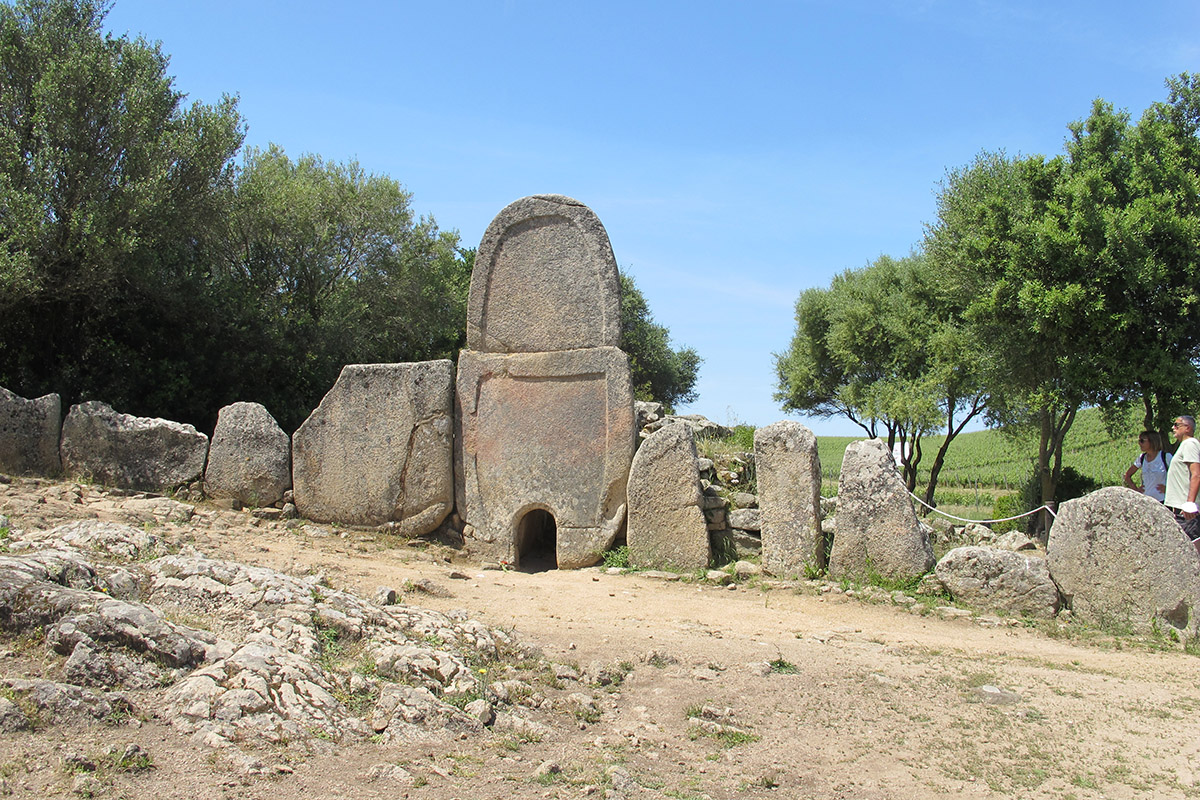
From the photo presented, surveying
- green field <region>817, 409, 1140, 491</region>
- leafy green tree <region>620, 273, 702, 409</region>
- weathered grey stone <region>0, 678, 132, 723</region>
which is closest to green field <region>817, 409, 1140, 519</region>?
green field <region>817, 409, 1140, 491</region>

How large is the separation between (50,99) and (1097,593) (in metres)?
14.0

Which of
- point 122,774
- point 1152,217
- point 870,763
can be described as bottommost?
point 870,763

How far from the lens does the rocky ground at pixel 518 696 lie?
156 inches

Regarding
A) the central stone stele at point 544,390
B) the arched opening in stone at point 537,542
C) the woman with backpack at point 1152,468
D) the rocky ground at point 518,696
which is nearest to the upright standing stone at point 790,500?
the rocky ground at point 518,696

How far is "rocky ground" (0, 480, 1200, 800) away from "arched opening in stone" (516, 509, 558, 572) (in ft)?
8.97

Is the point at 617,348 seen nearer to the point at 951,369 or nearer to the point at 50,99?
the point at 50,99

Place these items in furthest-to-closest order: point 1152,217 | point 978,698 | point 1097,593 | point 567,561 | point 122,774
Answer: point 1152,217 < point 567,561 < point 1097,593 < point 978,698 < point 122,774

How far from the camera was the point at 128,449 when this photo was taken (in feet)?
33.8

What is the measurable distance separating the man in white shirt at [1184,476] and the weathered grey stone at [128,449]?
10483mm

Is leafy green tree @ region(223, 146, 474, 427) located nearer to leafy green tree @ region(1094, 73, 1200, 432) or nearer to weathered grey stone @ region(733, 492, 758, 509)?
weathered grey stone @ region(733, 492, 758, 509)

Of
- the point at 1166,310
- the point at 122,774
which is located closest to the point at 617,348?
the point at 122,774

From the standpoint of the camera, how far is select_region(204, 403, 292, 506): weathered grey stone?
1048cm

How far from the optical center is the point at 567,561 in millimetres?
10172

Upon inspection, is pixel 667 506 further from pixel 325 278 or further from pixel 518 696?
pixel 325 278
